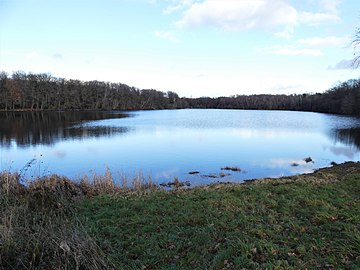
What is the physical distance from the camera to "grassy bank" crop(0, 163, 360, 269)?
15.0 feet

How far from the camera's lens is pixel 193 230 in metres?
5.98

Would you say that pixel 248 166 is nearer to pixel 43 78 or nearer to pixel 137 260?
pixel 137 260

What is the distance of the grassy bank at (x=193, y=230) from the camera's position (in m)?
4.56

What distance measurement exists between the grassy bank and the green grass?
2cm

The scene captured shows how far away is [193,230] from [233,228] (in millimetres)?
842

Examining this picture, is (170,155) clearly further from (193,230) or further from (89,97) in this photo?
(89,97)

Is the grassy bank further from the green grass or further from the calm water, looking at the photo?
the calm water

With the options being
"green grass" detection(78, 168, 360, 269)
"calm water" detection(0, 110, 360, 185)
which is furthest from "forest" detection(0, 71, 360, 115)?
"green grass" detection(78, 168, 360, 269)

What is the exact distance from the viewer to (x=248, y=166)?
18.7 meters

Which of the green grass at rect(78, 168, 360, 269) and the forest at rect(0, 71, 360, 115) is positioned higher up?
the forest at rect(0, 71, 360, 115)

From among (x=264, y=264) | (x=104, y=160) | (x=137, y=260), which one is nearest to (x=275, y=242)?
(x=264, y=264)

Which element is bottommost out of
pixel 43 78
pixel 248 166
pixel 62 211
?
pixel 248 166

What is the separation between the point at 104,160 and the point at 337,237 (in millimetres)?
17496

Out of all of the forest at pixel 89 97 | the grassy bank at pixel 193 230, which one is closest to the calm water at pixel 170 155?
the grassy bank at pixel 193 230
